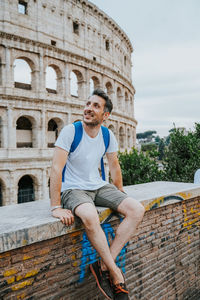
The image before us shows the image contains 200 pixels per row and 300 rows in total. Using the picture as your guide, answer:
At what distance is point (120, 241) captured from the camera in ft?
8.28

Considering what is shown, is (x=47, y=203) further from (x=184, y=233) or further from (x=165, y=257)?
(x=184, y=233)

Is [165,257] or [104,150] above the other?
[104,150]

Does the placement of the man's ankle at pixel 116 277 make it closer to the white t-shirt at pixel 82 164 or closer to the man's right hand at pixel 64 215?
the man's right hand at pixel 64 215

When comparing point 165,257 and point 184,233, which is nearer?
point 165,257

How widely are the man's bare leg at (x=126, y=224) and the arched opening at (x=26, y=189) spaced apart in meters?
15.2

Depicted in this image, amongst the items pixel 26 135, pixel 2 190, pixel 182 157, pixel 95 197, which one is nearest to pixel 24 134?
pixel 26 135

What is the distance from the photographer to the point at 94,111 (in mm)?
2820

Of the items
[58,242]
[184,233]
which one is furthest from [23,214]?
[184,233]

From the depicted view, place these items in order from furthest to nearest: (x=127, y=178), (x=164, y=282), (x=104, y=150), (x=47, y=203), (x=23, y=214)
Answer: (x=127, y=178) < (x=164, y=282) < (x=47, y=203) < (x=104, y=150) < (x=23, y=214)

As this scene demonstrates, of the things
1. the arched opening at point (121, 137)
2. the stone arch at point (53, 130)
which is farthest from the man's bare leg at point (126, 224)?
the arched opening at point (121, 137)

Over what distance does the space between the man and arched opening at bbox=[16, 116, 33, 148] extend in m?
15.0

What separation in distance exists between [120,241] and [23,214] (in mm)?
1068

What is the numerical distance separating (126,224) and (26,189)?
15.6m

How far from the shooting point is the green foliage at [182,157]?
1214cm
